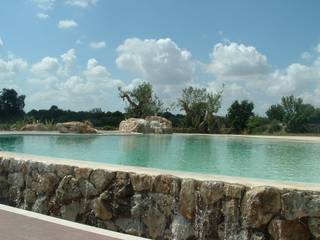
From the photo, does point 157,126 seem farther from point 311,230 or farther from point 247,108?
point 311,230

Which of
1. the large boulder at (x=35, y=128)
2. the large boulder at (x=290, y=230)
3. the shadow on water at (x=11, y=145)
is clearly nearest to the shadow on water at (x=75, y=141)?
the shadow on water at (x=11, y=145)

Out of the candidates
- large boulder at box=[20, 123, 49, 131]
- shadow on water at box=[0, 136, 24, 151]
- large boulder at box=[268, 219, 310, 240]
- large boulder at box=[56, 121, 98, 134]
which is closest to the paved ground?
large boulder at box=[268, 219, 310, 240]

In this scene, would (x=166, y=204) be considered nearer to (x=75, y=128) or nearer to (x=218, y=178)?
(x=218, y=178)

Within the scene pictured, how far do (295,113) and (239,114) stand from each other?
691 centimetres

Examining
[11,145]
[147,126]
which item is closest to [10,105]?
[147,126]

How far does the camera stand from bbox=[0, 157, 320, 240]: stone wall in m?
4.44

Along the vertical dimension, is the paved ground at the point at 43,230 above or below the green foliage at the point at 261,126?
below

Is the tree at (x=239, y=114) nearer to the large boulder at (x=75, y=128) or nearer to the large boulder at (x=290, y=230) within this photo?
the large boulder at (x=75, y=128)

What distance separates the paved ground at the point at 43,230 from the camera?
4.11 meters

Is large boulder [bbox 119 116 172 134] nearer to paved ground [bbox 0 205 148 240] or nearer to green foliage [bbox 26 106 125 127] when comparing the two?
green foliage [bbox 26 106 125 127]

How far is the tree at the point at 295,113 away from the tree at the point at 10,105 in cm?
2884

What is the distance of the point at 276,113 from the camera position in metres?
45.4

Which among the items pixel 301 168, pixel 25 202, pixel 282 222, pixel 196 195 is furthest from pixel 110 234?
pixel 301 168

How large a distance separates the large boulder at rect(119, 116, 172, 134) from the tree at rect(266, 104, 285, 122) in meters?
17.1
